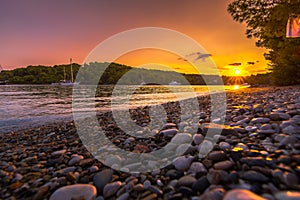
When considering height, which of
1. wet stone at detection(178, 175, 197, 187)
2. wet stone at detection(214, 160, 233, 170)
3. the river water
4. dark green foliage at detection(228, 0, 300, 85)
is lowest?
the river water

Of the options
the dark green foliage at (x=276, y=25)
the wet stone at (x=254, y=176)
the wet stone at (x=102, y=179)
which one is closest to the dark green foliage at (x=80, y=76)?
the dark green foliage at (x=276, y=25)

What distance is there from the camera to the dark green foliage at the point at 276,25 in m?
8.27

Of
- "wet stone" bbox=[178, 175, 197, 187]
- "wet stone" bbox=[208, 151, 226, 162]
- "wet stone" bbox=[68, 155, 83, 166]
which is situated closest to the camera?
"wet stone" bbox=[178, 175, 197, 187]

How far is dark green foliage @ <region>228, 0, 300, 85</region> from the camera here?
8273mm

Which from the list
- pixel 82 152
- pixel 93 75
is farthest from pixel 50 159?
pixel 93 75

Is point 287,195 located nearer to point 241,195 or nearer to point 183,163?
point 241,195

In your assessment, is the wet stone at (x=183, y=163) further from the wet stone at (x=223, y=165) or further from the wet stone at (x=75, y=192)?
the wet stone at (x=75, y=192)

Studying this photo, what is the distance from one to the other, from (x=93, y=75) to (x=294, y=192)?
201 ft

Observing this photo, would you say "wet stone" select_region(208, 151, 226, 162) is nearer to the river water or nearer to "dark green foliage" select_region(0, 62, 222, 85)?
the river water

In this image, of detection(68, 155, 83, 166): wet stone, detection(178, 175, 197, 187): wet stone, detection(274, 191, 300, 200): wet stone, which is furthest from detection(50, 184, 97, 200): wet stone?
detection(274, 191, 300, 200): wet stone

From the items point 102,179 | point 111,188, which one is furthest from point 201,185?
point 102,179

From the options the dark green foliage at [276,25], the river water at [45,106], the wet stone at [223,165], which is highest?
the dark green foliage at [276,25]

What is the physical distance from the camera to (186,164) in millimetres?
1920

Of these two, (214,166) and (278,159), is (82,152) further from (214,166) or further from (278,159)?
(278,159)
